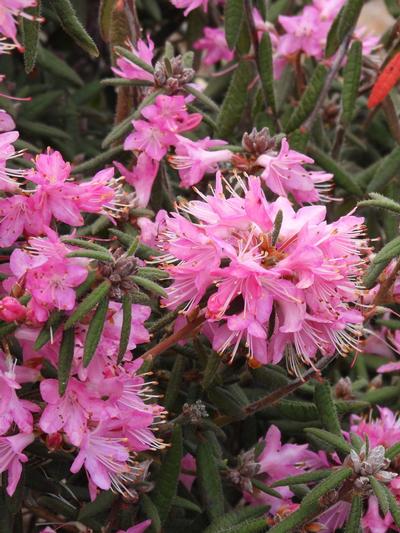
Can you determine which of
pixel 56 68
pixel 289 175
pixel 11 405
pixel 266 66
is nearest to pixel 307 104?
pixel 266 66

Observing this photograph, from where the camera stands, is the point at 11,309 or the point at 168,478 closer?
the point at 11,309

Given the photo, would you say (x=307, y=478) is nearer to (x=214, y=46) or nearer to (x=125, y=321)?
(x=125, y=321)

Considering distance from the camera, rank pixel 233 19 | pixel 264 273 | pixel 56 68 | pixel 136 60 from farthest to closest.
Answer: pixel 56 68 → pixel 233 19 → pixel 136 60 → pixel 264 273

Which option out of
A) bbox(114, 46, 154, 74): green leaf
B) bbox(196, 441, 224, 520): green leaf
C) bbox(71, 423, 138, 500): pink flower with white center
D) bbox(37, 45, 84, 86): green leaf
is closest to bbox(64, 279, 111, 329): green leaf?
bbox(71, 423, 138, 500): pink flower with white center

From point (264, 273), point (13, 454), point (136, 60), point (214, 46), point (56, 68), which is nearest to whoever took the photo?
point (264, 273)

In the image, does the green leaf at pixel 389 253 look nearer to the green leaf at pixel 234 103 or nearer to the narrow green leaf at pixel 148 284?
the narrow green leaf at pixel 148 284

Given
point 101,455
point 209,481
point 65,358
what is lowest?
point 209,481
